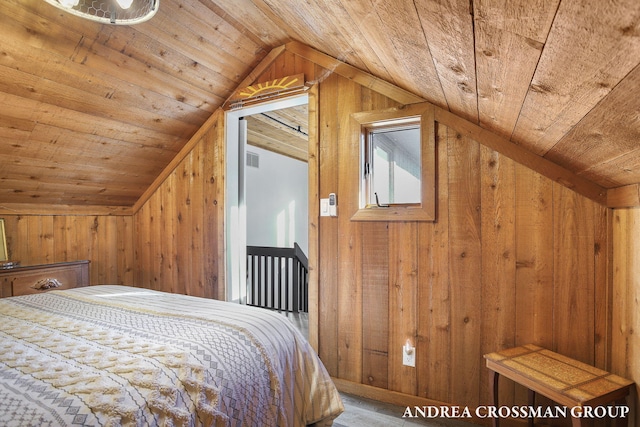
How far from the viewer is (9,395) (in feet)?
2.68

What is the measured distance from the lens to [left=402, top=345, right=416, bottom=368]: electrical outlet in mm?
2199

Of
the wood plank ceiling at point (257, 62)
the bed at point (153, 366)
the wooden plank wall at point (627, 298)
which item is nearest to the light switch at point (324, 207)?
the wood plank ceiling at point (257, 62)

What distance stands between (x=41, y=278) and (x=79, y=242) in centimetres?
69

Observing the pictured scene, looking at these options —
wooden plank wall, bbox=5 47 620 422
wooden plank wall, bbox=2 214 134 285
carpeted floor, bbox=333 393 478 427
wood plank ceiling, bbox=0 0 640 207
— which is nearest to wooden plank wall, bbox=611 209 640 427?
wooden plank wall, bbox=5 47 620 422

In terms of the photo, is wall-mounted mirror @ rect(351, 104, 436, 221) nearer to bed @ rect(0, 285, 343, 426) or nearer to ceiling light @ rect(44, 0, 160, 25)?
bed @ rect(0, 285, 343, 426)

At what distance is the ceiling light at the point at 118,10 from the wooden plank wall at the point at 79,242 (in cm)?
206

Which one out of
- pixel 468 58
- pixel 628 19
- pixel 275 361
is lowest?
pixel 275 361

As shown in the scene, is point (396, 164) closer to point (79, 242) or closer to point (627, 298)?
point (627, 298)

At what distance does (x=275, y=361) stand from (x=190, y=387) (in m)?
0.42

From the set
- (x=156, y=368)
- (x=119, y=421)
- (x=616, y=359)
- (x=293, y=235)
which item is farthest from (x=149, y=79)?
(x=293, y=235)

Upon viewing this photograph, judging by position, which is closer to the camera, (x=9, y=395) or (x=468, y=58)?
(x=9, y=395)

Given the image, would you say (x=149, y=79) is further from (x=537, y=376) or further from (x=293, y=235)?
(x=293, y=235)

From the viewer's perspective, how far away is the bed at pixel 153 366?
838mm

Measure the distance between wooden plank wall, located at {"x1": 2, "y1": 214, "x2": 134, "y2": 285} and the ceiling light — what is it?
2061 millimetres
